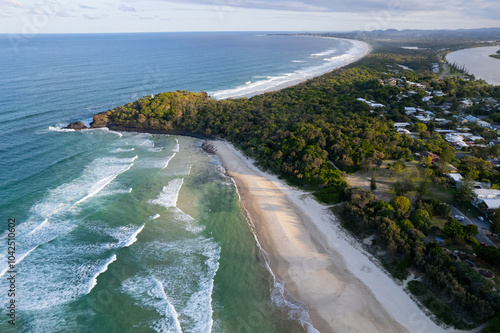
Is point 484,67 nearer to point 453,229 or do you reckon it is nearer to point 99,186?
point 453,229

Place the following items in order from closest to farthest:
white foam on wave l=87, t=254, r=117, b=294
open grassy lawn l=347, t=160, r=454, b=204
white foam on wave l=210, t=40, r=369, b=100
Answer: white foam on wave l=87, t=254, r=117, b=294, open grassy lawn l=347, t=160, r=454, b=204, white foam on wave l=210, t=40, r=369, b=100

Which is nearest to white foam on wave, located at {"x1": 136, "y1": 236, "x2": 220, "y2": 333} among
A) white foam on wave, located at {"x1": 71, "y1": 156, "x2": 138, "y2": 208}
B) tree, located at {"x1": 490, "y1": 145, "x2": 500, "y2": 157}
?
white foam on wave, located at {"x1": 71, "y1": 156, "x2": 138, "y2": 208}

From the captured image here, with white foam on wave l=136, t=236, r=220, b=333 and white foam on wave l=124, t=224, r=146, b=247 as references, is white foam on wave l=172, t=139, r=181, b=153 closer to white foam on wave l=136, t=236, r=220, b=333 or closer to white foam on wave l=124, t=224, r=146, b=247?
white foam on wave l=124, t=224, r=146, b=247

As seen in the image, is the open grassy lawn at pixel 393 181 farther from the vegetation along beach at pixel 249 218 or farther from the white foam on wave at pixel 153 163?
the white foam on wave at pixel 153 163

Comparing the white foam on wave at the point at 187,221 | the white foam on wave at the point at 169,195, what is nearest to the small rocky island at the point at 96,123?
the white foam on wave at the point at 169,195

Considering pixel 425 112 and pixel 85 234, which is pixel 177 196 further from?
pixel 425 112
